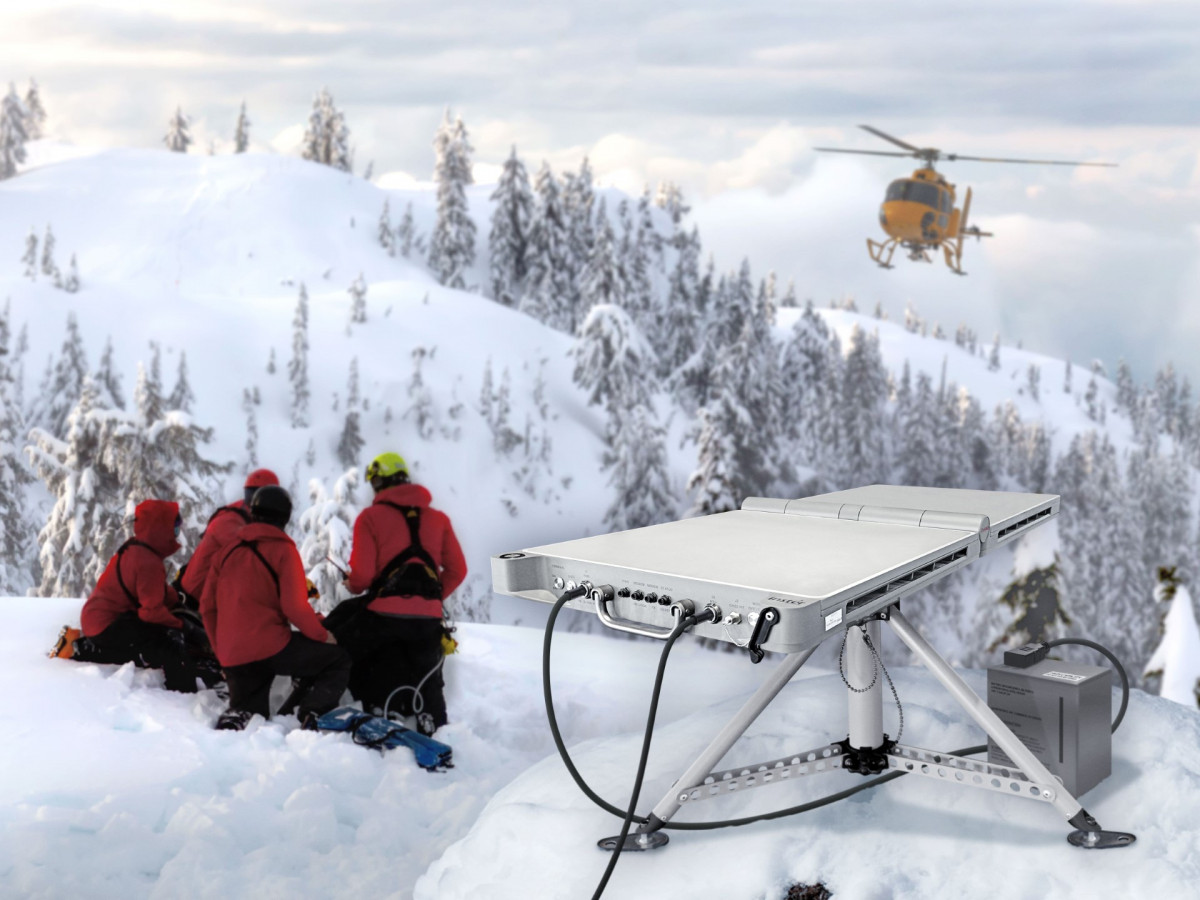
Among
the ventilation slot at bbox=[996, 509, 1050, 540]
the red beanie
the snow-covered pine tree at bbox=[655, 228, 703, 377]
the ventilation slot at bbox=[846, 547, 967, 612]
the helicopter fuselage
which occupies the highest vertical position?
the helicopter fuselage

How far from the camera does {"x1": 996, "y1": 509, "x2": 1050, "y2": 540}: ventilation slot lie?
165 inches

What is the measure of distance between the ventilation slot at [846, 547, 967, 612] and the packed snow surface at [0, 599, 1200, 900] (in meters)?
1.08

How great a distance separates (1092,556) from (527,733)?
42239 mm

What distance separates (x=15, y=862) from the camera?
4359 mm

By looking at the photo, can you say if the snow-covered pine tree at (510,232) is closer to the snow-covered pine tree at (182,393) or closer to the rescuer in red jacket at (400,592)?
the snow-covered pine tree at (182,393)

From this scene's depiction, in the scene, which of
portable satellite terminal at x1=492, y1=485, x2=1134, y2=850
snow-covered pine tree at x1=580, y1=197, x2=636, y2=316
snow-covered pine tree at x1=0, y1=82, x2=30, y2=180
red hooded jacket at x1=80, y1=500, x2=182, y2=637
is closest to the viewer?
portable satellite terminal at x1=492, y1=485, x2=1134, y2=850

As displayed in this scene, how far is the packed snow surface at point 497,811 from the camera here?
12.1ft

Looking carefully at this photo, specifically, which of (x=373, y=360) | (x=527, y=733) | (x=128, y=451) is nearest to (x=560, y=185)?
(x=373, y=360)

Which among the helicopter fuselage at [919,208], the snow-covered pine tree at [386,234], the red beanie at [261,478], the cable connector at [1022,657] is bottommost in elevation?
the cable connector at [1022,657]

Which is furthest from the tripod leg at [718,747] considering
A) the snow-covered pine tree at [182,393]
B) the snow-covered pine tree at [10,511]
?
the snow-covered pine tree at [182,393]

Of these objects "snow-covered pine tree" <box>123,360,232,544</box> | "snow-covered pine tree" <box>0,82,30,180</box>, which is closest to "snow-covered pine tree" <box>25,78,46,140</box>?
"snow-covered pine tree" <box>0,82,30,180</box>

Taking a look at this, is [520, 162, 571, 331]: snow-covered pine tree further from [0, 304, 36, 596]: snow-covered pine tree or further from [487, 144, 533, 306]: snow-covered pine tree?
[0, 304, 36, 596]: snow-covered pine tree

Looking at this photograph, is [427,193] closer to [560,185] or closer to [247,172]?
[247,172]

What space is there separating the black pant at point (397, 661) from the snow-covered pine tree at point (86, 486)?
10.4 m
